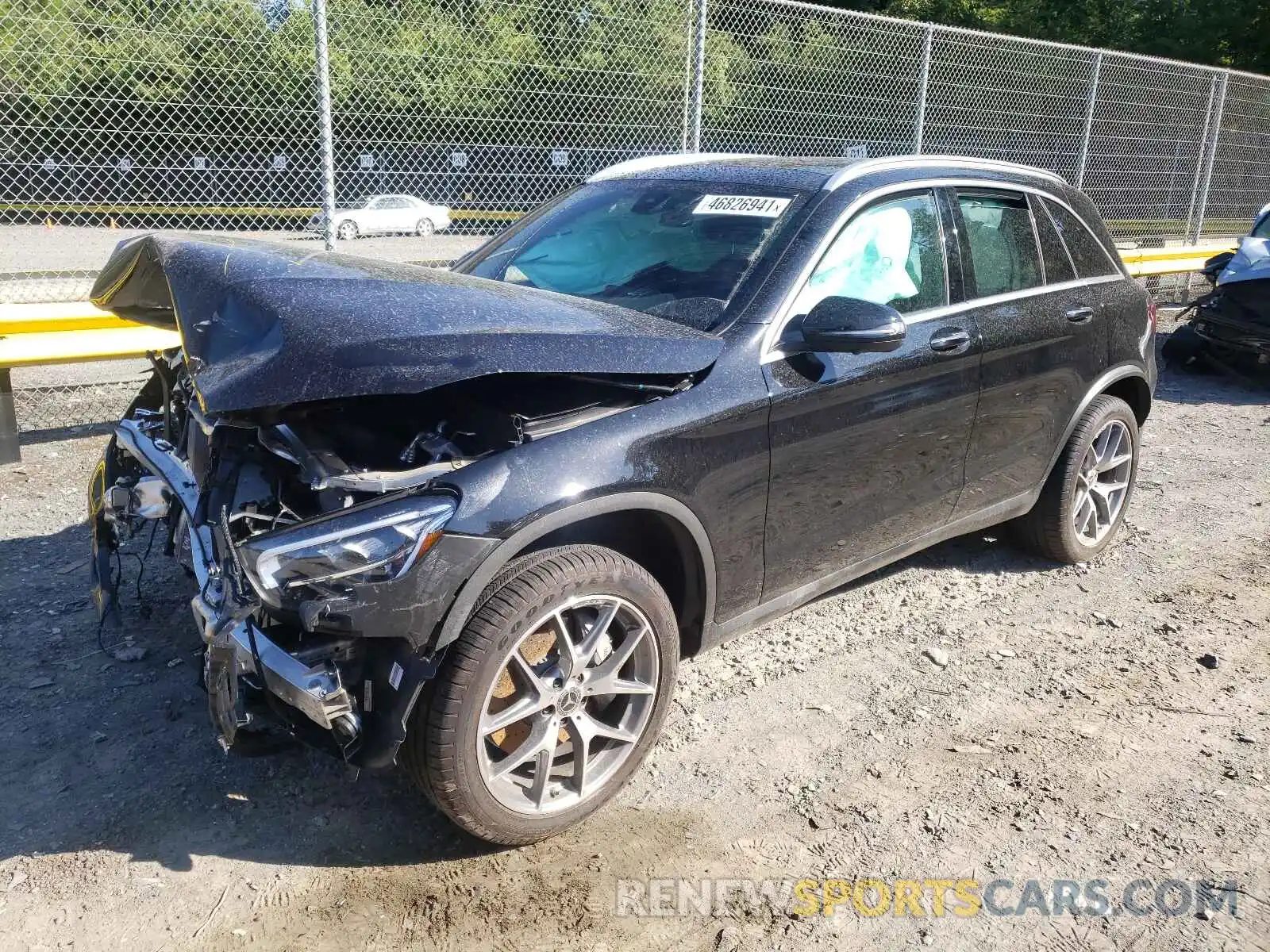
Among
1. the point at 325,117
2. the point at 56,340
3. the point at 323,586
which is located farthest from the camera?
the point at 325,117

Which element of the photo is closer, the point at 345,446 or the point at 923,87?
the point at 345,446

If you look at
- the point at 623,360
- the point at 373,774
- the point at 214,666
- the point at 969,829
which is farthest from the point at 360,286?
the point at 969,829

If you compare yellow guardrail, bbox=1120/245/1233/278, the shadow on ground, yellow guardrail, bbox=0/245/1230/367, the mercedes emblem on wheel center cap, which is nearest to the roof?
the mercedes emblem on wheel center cap

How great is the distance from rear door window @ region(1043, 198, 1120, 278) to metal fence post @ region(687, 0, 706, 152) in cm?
405

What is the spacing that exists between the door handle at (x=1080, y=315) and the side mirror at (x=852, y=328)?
5.59 ft

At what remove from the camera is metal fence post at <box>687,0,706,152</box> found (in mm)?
8039

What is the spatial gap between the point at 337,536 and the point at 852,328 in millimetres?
1706

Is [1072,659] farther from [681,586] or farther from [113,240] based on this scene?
[113,240]

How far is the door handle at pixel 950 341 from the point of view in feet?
12.7

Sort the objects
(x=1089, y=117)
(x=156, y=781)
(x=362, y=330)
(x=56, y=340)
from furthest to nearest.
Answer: (x=1089, y=117), (x=56, y=340), (x=156, y=781), (x=362, y=330)

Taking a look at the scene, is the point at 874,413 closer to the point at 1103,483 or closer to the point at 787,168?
the point at 787,168

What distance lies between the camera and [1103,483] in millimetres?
5117

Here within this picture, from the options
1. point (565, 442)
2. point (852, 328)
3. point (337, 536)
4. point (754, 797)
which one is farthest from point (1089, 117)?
point (337, 536)

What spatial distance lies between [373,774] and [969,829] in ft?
6.14
